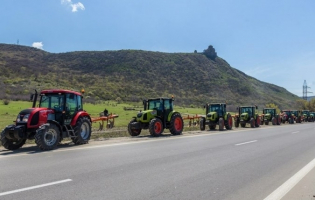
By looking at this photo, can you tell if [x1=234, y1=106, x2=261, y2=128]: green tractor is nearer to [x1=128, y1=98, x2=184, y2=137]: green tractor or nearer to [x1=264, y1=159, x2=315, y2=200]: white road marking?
[x1=128, y1=98, x2=184, y2=137]: green tractor

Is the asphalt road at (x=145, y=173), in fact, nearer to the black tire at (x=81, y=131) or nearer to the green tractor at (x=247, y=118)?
the black tire at (x=81, y=131)

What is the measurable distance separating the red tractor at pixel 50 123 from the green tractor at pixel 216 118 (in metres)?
13.3

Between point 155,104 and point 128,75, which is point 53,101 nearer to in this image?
point 155,104

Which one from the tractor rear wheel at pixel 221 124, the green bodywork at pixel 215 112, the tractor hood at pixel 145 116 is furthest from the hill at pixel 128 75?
the tractor hood at pixel 145 116

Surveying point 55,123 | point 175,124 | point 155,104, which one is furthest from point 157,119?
point 55,123

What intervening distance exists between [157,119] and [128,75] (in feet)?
191

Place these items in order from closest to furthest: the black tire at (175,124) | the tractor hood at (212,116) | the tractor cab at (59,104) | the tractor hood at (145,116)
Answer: the tractor cab at (59,104) < the tractor hood at (145,116) < the black tire at (175,124) < the tractor hood at (212,116)

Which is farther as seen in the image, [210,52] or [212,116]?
[210,52]

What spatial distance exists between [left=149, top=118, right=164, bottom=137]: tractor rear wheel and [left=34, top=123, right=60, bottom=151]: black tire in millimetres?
6492

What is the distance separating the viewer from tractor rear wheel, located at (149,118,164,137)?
17781 millimetres

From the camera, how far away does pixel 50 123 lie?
40.5 ft

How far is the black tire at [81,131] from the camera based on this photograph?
13432 millimetres

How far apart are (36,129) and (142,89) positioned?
56070 mm

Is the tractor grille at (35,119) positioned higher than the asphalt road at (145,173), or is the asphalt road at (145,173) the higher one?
the tractor grille at (35,119)
